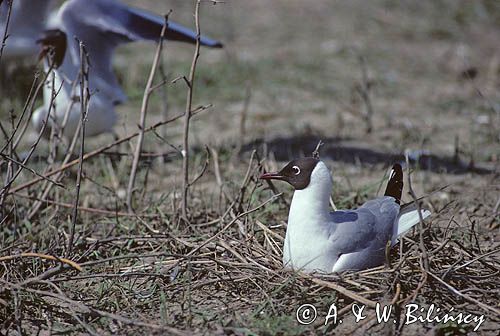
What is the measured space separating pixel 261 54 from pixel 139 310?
14.2 feet

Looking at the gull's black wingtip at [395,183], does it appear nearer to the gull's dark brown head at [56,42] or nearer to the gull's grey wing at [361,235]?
the gull's grey wing at [361,235]

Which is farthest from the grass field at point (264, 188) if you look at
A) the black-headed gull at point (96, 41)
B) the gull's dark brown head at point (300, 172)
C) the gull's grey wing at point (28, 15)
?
the gull's grey wing at point (28, 15)

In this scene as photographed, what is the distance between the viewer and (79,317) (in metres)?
2.36

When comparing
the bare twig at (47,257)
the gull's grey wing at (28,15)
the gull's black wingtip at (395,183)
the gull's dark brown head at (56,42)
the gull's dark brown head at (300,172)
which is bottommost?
the bare twig at (47,257)

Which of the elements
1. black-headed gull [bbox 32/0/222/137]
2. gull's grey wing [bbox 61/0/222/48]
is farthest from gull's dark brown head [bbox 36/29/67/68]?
gull's grey wing [bbox 61/0/222/48]

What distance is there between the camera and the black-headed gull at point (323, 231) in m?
2.41

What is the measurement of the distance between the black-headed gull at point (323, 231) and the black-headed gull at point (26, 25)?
2274 mm

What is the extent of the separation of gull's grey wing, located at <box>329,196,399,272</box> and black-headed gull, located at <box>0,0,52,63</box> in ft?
7.99

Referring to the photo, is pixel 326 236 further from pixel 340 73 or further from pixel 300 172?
pixel 340 73

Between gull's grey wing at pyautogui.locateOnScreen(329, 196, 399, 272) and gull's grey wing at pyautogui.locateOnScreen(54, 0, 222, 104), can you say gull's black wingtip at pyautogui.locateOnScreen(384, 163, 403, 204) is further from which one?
gull's grey wing at pyautogui.locateOnScreen(54, 0, 222, 104)

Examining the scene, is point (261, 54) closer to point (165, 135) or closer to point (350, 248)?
point (165, 135)

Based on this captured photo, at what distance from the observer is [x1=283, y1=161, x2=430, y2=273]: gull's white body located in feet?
7.90

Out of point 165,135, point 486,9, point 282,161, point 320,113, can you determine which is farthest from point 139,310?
point 486,9

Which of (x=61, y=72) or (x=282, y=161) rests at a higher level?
(x=61, y=72)
